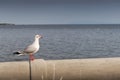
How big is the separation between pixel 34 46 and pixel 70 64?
8.70ft

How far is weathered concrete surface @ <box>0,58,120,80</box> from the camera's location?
29.1 feet

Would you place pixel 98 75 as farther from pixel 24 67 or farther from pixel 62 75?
pixel 24 67

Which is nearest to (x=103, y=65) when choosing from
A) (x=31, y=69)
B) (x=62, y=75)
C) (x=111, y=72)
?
(x=111, y=72)

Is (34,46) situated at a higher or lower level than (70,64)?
higher

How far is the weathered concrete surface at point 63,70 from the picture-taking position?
8859mm

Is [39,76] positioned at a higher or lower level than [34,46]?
lower

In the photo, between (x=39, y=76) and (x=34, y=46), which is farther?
(x=34, y=46)

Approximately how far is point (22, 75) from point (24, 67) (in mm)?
194

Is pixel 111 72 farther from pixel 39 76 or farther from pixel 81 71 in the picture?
pixel 39 76

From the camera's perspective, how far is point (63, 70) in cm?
903

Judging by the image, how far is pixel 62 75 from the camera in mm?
9023

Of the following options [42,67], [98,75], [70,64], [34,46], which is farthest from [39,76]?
[34,46]

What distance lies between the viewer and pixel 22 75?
8875mm

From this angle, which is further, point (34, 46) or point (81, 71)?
point (34, 46)
